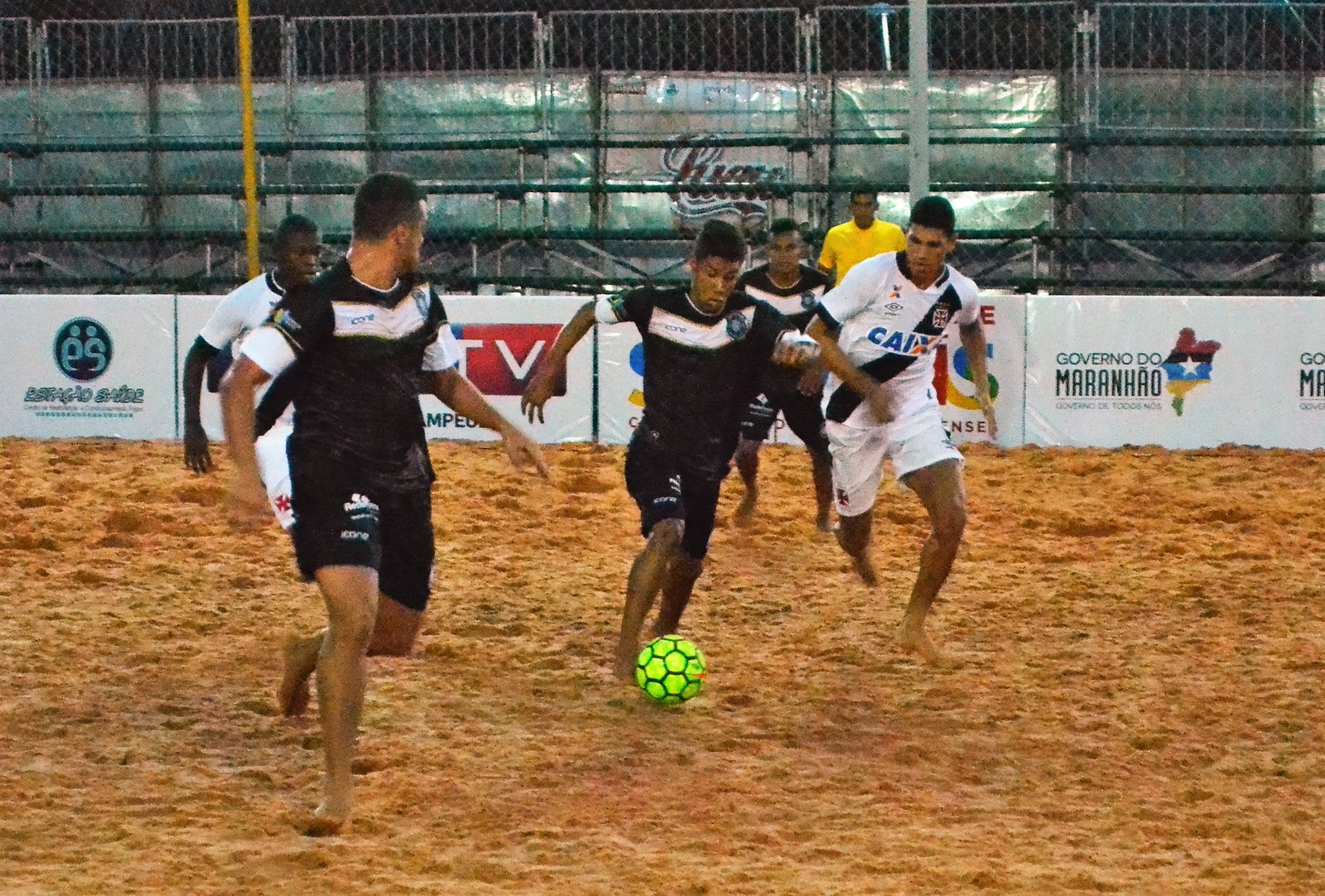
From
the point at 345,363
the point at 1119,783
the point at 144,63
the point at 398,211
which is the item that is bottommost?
the point at 1119,783

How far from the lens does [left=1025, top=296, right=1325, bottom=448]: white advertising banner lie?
1327cm

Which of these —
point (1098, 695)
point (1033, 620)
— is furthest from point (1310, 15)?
point (1098, 695)

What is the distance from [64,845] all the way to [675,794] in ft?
5.88

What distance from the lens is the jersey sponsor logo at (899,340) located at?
7250 millimetres

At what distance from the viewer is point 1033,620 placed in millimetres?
7855

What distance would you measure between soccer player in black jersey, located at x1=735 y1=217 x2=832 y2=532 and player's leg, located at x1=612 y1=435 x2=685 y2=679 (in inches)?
131

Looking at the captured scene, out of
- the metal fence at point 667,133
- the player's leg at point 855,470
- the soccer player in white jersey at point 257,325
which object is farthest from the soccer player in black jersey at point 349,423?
the metal fence at point 667,133

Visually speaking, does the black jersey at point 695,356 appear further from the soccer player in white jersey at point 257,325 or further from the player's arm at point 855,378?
the soccer player in white jersey at point 257,325

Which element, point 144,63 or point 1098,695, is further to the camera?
point 144,63

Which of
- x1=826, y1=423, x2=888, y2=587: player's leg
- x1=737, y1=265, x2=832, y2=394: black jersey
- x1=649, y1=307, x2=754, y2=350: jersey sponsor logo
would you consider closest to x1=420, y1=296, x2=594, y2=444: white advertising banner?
x1=737, y1=265, x2=832, y2=394: black jersey

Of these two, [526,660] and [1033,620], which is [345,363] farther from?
[1033,620]

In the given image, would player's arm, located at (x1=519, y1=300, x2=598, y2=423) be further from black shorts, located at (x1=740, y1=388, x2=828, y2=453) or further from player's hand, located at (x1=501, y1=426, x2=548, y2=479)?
black shorts, located at (x1=740, y1=388, x2=828, y2=453)

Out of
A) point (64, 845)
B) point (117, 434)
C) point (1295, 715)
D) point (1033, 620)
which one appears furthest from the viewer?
point (117, 434)

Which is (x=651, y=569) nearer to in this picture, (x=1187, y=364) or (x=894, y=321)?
(x=894, y=321)
